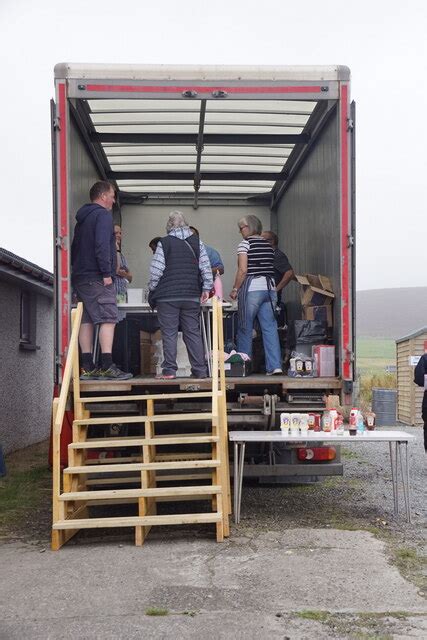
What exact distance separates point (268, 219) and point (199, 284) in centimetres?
410

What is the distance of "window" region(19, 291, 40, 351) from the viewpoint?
46.4 feet

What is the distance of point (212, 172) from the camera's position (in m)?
10.9

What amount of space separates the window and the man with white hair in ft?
22.3

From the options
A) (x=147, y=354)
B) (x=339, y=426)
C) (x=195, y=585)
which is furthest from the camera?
(x=147, y=354)

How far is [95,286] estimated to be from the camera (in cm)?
752

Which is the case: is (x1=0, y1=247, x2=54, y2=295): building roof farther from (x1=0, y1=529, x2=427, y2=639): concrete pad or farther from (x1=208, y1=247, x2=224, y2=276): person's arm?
(x1=0, y1=529, x2=427, y2=639): concrete pad

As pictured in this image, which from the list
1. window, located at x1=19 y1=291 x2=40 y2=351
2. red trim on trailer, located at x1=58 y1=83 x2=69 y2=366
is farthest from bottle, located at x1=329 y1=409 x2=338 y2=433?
window, located at x1=19 y1=291 x2=40 y2=351

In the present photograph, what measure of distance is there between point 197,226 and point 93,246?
13.8 ft

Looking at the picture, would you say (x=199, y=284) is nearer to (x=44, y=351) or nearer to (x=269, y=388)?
(x=269, y=388)

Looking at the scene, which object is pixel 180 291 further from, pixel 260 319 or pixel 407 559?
pixel 407 559

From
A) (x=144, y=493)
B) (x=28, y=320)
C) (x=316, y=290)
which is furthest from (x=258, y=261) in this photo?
(x=28, y=320)

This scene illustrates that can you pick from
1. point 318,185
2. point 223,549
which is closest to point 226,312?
point 318,185

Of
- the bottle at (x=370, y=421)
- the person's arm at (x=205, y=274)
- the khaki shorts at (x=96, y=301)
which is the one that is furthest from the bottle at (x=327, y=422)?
the khaki shorts at (x=96, y=301)

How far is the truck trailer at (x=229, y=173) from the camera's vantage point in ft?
23.9
